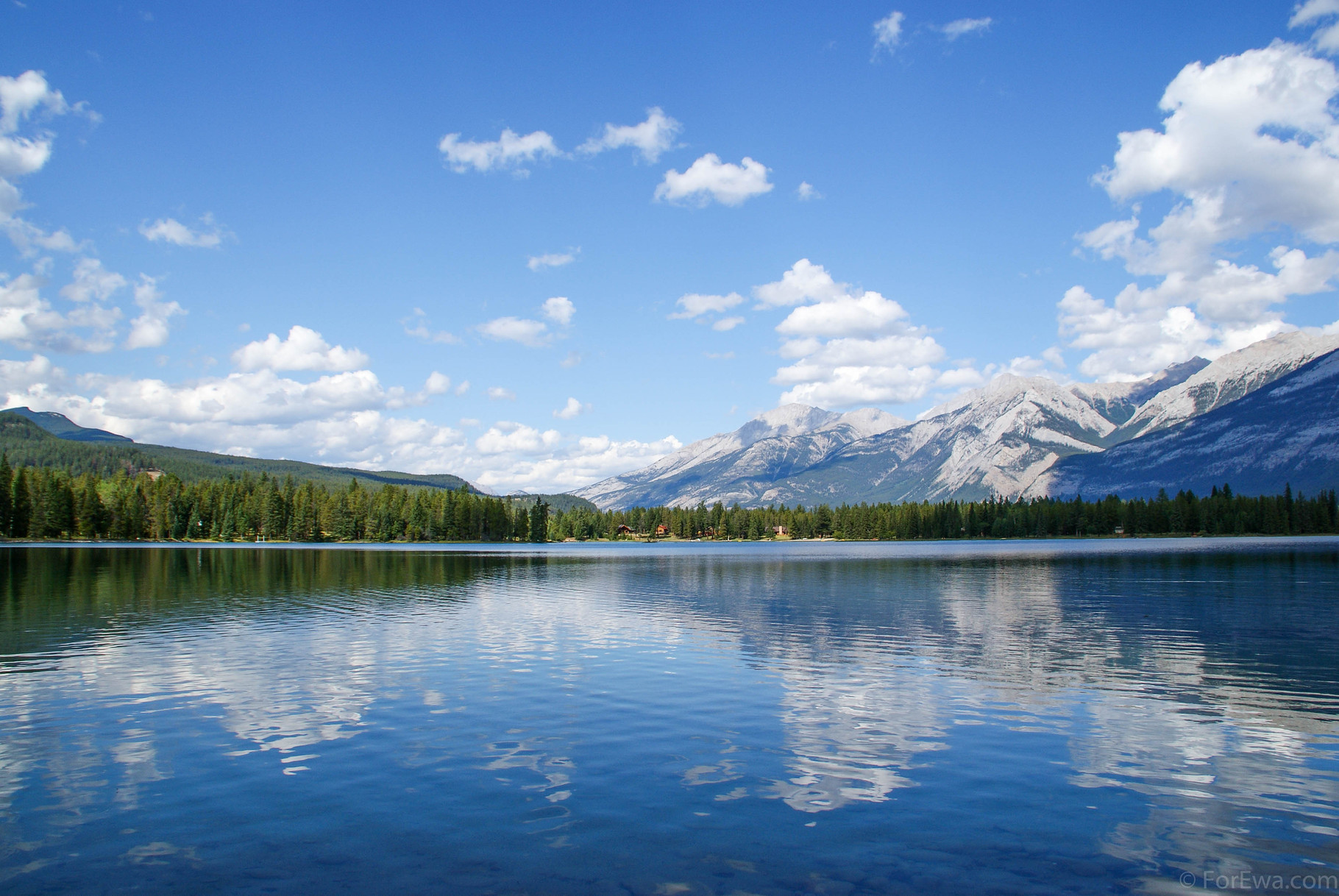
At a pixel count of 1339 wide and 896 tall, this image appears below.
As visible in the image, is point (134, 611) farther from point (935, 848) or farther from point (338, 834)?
point (935, 848)

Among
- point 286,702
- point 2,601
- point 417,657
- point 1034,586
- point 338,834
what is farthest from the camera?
point 1034,586

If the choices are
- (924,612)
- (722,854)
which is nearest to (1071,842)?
(722,854)

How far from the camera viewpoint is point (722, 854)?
15.5m

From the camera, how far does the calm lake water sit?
594 inches

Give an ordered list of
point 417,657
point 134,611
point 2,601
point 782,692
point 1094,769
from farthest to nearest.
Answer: point 2,601 < point 134,611 < point 417,657 < point 782,692 < point 1094,769

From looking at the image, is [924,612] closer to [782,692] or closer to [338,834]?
[782,692]

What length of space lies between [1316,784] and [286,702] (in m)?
32.4

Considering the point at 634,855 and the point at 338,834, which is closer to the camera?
the point at 634,855

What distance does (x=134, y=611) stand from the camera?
5641 centimetres

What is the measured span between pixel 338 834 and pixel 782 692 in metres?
18.6

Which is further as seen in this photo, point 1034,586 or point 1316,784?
point 1034,586

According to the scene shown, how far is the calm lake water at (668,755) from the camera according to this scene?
15.1 m

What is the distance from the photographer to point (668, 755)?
22750mm

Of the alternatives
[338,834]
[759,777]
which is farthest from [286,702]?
[759,777]
